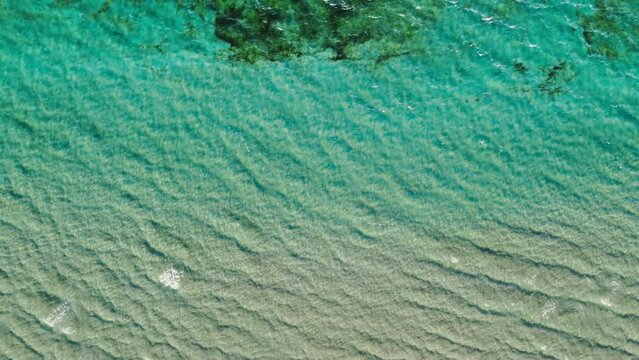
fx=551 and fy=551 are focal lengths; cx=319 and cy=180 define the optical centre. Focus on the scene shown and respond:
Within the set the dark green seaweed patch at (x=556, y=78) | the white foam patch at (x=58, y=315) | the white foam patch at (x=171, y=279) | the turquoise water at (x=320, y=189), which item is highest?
the dark green seaweed patch at (x=556, y=78)

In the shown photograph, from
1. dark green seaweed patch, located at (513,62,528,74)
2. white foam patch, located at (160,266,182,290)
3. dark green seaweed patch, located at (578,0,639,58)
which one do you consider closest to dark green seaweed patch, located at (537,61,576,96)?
dark green seaweed patch, located at (513,62,528,74)

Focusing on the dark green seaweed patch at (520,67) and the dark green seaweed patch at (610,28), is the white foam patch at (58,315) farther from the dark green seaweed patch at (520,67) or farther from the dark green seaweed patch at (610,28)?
the dark green seaweed patch at (610,28)

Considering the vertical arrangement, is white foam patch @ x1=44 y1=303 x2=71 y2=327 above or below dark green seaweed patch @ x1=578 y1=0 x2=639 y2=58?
below

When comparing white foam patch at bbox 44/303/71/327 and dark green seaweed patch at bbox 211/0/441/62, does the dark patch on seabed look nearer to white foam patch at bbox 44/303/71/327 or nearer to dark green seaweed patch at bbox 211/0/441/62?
dark green seaweed patch at bbox 211/0/441/62

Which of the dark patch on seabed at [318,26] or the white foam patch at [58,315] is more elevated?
the dark patch on seabed at [318,26]

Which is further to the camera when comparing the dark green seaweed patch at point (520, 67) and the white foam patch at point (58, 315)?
the dark green seaweed patch at point (520, 67)

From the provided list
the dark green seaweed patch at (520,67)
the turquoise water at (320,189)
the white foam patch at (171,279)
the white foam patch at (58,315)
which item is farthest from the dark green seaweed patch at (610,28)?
the white foam patch at (58,315)
